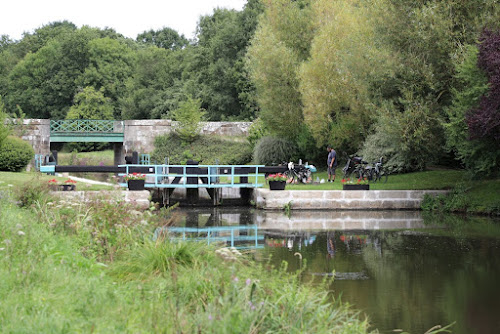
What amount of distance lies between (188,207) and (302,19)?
43.2 ft

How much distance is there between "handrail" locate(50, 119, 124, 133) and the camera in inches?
1560

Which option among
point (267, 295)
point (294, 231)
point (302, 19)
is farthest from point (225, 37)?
point (267, 295)

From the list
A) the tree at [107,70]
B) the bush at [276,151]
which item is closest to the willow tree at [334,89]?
the bush at [276,151]

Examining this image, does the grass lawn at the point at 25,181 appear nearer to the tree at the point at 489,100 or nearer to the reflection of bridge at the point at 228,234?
the reflection of bridge at the point at 228,234

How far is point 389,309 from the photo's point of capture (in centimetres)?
832

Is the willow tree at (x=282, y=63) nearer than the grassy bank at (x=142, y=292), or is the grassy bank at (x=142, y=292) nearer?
the grassy bank at (x=142, y=292)

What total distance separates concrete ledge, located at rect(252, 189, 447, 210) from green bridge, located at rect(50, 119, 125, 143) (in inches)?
790

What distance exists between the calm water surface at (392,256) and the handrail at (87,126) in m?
20.6

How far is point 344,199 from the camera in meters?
21.0

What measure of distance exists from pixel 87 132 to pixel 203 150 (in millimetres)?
6631

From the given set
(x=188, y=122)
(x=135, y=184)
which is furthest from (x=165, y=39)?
(x=135, y=184)

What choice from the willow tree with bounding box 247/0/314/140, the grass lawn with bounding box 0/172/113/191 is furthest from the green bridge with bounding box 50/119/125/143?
the grass lawn with bounding box 0/172/113/191

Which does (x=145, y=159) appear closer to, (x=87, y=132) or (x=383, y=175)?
(x=87, y=132)

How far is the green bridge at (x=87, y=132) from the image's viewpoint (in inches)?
1527
